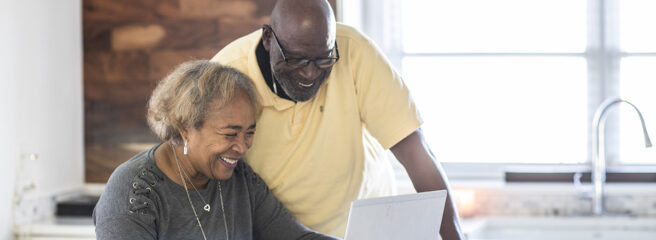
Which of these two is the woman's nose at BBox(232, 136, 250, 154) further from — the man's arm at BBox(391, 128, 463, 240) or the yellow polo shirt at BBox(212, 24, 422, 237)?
the man's arm at BBox(391, 128, 463, 240)

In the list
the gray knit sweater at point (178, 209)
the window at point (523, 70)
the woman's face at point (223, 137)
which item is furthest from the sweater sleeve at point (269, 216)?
the window at point (523, 70)

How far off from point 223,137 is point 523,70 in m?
2.07

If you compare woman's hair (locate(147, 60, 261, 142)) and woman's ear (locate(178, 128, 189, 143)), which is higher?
woman's hair (locate(147, 60, 261, 142))

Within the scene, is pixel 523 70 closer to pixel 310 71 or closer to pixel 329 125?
pixel 329 125

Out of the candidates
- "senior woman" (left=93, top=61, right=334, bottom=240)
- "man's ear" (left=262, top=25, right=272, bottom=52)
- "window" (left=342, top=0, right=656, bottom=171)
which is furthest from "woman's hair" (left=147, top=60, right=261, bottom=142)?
"window" (left=342, top=0, right=656, bottom=171)

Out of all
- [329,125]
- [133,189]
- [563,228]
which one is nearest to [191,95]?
[133,189]

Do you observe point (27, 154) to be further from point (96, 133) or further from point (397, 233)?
point (397, 233)

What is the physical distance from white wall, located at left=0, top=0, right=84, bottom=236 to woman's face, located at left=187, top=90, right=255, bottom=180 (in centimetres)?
139

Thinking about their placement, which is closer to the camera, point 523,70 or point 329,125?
point 329,125

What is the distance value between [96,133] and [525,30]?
1.94 m

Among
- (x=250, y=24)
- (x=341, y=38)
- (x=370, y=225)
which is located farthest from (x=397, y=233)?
(x=250, y=24)

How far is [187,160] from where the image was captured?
1.63 m

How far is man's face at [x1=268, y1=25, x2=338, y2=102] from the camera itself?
1542 millimetres

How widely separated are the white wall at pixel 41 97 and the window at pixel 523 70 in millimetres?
1225
